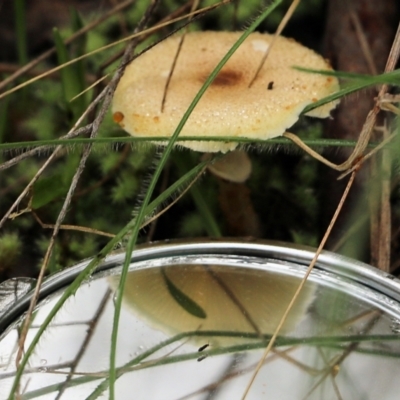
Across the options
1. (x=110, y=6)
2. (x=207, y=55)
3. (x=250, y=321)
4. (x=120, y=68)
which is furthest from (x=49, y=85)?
(x=250, y=321)

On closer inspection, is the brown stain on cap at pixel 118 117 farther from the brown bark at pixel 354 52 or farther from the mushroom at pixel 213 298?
the brown bark at pixel 354 52

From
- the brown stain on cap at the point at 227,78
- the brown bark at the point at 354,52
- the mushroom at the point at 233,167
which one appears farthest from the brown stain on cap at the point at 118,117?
the brown bark at the point at 354,52

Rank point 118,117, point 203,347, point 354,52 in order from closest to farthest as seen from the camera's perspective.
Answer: point 203,347 < point 118,117 < point 354,52

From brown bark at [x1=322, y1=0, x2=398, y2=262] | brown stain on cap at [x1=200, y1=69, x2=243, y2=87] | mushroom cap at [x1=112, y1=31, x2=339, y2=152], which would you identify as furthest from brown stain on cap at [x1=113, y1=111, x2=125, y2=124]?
brown bark at [x1=322, y1=0, x2=398, y2=262]

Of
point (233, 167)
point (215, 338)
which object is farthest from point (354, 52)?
point (215, 338)

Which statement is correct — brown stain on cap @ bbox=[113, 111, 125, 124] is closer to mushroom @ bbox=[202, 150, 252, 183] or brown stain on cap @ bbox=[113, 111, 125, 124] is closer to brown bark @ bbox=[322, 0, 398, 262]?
mushroom @ bbox=[202, 150, 252, 183]

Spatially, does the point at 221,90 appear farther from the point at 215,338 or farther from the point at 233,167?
the point at 215,338
